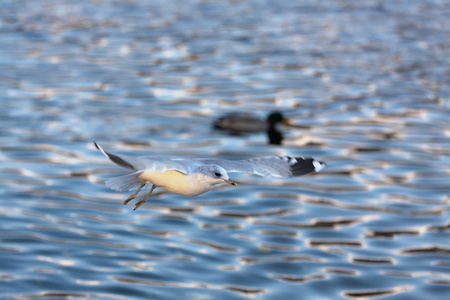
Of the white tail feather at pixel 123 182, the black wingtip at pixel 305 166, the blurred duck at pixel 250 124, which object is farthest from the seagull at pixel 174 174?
the blurred duck at pixel 250 124

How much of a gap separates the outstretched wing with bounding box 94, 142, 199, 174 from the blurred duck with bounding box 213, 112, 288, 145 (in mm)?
11162

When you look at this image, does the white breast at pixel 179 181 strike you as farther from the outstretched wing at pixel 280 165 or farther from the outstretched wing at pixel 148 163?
the outstretched wing at pixel 280 165

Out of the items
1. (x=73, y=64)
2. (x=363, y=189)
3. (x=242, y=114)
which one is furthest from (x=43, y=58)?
(x=363, y=189)

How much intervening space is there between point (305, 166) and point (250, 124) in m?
10.6

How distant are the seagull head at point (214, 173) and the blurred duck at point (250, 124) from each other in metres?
11.1

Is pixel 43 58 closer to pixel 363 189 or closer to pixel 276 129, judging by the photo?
pixel 276 129

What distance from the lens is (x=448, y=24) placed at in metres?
25.8

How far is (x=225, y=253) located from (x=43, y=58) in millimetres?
11543

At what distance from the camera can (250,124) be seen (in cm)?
1700

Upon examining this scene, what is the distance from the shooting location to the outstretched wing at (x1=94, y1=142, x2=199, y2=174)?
4754mm

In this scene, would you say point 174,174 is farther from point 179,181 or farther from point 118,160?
point 118,160

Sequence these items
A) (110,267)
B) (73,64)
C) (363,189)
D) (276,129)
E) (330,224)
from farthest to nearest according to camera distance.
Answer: (73,64) → (276,129) → (363,189) → (330,224) → (110,267)

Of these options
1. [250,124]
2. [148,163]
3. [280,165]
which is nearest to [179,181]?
[148,163]

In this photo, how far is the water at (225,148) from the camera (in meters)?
11.6
